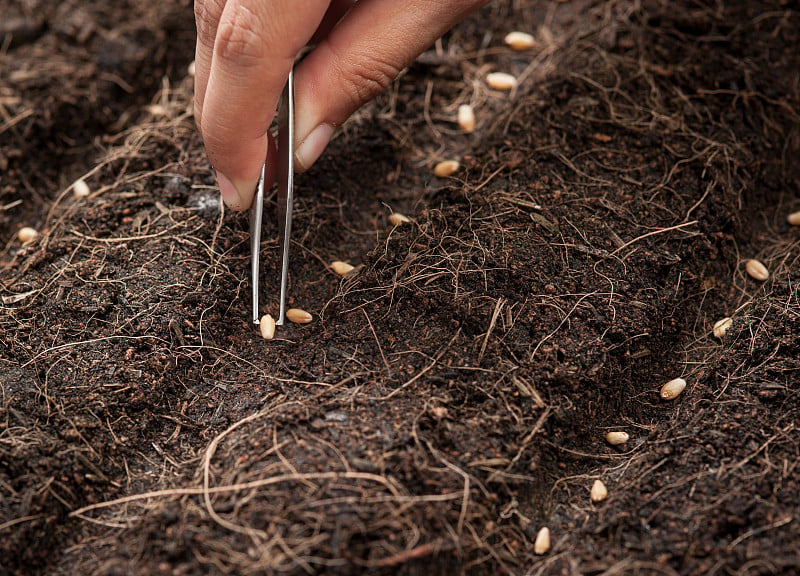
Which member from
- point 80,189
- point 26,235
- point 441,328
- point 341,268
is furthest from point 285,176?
point 26,235

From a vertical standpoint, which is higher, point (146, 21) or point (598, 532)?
point (146, 21)

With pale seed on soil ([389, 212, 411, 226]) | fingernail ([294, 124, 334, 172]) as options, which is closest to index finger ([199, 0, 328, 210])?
fingernail ([294, 124, 334, 172])

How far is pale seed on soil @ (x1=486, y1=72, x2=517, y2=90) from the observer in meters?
2.17

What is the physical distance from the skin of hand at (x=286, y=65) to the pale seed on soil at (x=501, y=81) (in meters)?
0.52

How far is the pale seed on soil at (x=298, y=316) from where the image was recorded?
169 cm

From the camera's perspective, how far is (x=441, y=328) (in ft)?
5.20

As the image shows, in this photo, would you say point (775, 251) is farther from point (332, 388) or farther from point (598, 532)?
point (332, 388)

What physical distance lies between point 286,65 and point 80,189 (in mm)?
796

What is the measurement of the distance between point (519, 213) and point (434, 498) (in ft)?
2.34

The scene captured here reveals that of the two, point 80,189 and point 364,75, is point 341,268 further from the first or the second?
point 80,189

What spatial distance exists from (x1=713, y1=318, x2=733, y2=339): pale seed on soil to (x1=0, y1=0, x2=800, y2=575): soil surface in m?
0.02

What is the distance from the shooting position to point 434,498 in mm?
1327

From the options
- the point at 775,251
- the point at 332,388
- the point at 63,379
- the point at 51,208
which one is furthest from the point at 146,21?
the point at 775,251

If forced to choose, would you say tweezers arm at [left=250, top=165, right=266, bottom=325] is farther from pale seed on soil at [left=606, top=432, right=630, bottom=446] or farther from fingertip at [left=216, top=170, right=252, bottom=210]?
pale seed on soil at [left=606, top=432, right=630, bottom=446]
